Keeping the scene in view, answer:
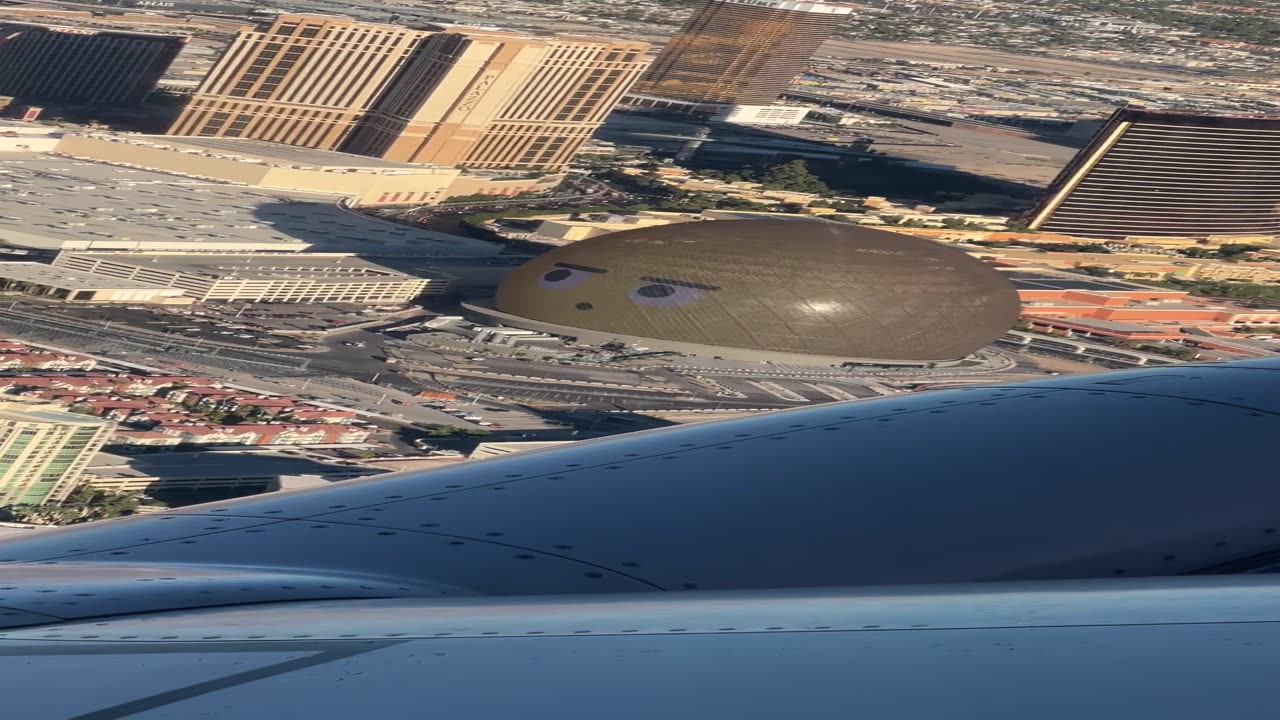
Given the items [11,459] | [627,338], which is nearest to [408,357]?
[627,338]

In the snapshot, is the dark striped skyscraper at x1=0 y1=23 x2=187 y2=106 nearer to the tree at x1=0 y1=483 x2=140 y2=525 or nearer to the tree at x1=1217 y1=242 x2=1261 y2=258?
the tree at x1=1217 y1=242 x2=1261 y2=258

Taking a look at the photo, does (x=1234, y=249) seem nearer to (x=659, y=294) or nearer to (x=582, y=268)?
(x=659, y=294)

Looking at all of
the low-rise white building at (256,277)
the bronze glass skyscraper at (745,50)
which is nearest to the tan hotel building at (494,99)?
the low-rise white building at (256,277)

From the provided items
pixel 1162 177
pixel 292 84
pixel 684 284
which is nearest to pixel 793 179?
pixel 1162 177

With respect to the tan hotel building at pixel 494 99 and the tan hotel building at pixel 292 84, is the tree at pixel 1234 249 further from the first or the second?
the tan hotel building at pixel 292 84

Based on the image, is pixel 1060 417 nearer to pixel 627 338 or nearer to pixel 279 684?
pixel 279 684
